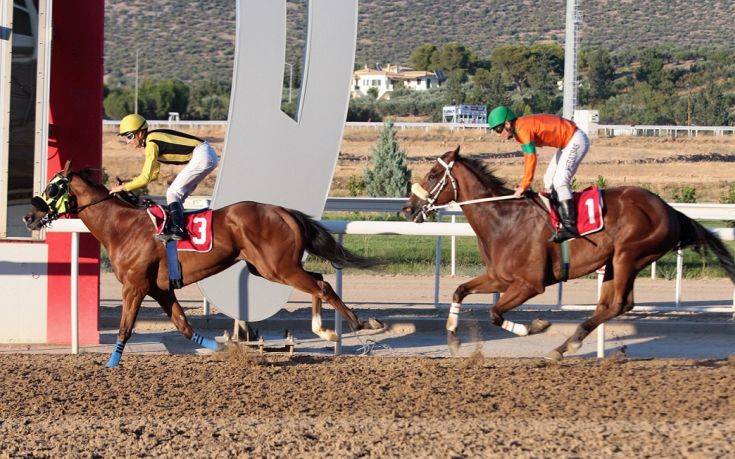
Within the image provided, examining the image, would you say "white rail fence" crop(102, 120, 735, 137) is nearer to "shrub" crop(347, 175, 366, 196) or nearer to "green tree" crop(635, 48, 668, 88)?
"green tree" crop(635, 48, 668, 88)

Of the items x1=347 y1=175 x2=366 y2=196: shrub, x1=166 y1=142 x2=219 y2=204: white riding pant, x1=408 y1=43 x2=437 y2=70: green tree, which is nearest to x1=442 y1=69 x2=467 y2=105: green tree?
x1=408 y1=43 x2=437 y2=70: green tree

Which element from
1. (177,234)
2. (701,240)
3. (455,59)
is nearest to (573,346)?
(701,240)

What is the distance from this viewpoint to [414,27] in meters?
73.4

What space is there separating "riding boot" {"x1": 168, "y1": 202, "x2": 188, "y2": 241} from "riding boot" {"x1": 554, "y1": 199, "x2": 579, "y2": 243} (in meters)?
2.39

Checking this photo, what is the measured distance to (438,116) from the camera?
1873 inches

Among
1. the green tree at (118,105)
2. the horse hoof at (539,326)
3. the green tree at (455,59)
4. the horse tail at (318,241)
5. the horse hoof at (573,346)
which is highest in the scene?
the green tree at (455,59)

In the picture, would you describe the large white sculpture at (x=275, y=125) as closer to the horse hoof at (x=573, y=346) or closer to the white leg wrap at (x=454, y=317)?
the white leg wrap at (x=454, y=317)

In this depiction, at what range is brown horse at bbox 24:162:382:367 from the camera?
7.02 m

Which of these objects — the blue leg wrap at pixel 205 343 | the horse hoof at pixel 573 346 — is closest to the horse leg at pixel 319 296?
the blue leg wrap at pixel 205 343

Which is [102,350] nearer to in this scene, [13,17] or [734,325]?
[13,17]

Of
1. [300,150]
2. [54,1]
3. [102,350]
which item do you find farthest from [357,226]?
[54,1]

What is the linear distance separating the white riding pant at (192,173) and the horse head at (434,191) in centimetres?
135

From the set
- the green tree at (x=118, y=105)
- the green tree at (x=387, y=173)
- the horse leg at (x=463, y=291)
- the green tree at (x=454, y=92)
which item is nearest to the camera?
the horse leg at (x=463, y=291)

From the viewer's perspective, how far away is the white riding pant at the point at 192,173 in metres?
7.22
